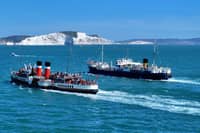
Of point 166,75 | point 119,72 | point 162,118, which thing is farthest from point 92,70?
point 162,118

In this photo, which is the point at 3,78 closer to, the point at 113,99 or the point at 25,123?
the point at 113,99

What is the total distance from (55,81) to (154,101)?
20.0 metres

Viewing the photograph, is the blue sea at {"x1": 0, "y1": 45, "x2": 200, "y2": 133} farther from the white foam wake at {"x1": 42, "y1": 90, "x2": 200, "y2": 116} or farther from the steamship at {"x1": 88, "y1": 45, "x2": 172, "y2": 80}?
the steamship at {"x1": 88, "y1": 45, "x2": 172, "y2": 80}

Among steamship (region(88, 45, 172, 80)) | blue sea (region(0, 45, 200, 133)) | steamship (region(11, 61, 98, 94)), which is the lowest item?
blue sea (region(0, 45, 200, 133))

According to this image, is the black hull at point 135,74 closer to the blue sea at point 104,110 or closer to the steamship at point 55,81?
the blue sea at point 104,110

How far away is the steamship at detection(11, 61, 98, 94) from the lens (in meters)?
89.3

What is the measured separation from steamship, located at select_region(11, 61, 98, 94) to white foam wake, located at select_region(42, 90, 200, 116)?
6.47 feet

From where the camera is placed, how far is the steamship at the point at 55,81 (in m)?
89.3

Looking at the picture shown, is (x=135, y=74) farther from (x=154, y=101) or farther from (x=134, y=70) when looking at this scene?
(x=154, y=101)

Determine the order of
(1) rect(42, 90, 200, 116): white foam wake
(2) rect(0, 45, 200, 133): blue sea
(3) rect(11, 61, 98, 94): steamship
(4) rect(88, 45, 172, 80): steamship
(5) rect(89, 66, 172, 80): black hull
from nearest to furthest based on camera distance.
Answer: (2) rect(0, 45, 200, 133): blue sea
(1) rect(42, 90, 200, 116): white foam wake
(3) rect(11, 61, 98, 94): steamship
(5) rect(89, 66, 172, 80): black hull
(4) rect(88, 45, 172, 80): steamship

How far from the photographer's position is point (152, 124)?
61906mm

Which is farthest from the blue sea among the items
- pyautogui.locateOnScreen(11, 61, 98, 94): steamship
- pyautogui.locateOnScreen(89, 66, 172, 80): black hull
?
pyautogui.locateOnScreen(89, 66, 172, 80): black hull

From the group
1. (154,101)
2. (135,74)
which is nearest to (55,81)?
(154,101)

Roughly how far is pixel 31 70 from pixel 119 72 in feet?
107
